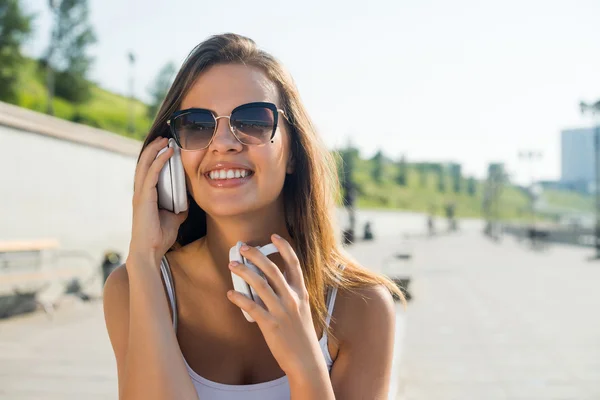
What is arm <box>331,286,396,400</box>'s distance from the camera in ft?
5.39

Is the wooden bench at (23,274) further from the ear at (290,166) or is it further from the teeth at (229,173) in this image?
the teeth at (229,173)

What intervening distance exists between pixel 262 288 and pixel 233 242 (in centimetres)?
50

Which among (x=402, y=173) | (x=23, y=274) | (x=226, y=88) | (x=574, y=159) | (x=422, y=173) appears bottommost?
(x=23, y=274)

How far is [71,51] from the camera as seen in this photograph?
51.8 meters

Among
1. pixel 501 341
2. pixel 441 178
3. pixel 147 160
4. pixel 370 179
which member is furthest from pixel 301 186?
pixel 441 178

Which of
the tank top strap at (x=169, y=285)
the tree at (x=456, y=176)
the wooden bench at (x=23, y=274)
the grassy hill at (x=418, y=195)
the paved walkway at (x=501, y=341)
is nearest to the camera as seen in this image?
the tank top strap at (x=169, y=285)

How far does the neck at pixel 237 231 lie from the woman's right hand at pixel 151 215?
127 mm

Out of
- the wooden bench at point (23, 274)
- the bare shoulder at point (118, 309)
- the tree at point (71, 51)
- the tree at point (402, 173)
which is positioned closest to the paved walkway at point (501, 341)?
the bare shoulder at point (118, 309)

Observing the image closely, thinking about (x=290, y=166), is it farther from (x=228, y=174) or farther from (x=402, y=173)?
(x=402, y=173)

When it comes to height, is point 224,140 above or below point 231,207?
above

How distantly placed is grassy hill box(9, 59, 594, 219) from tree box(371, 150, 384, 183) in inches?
29.8

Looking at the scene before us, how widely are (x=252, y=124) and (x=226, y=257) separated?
1.48 ft

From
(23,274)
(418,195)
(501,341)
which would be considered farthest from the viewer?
(418,195)

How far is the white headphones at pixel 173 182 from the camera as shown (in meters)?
1.68
